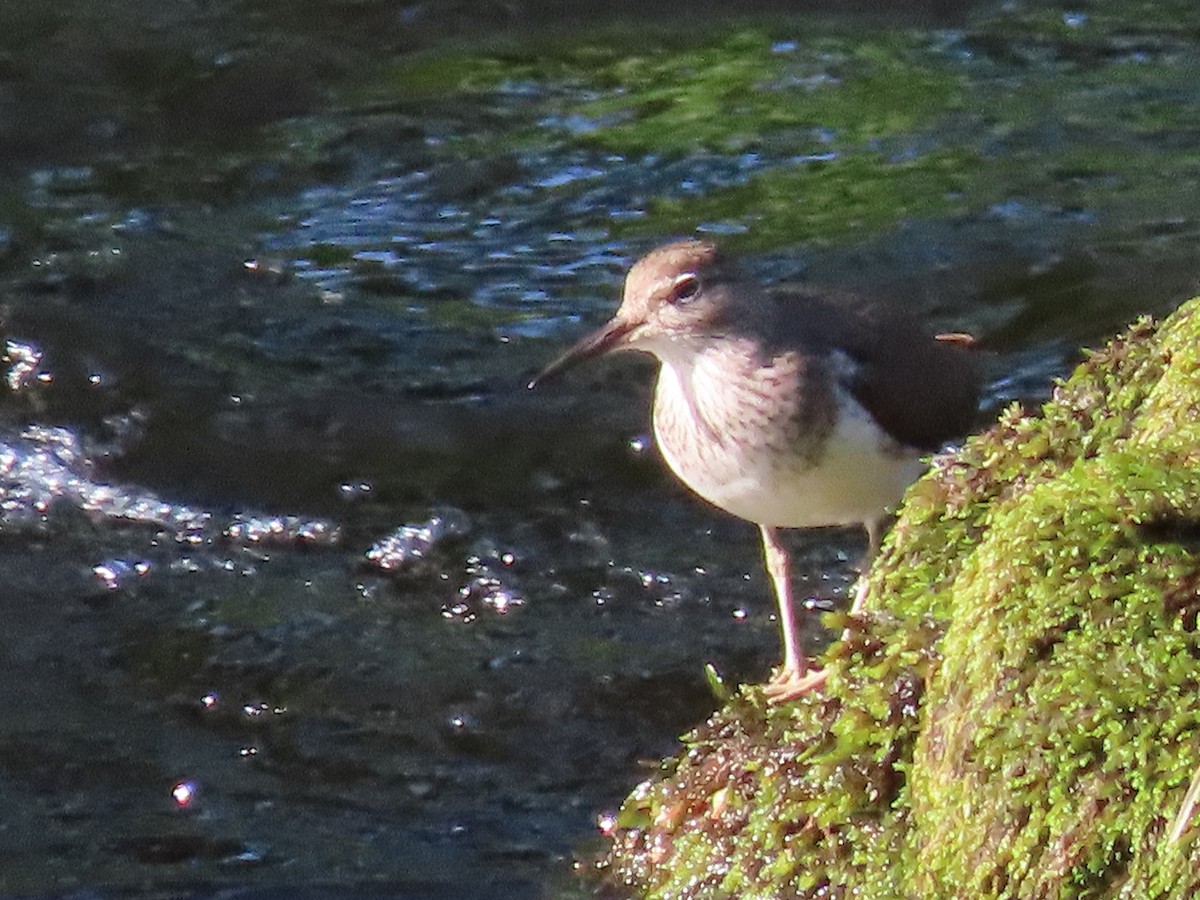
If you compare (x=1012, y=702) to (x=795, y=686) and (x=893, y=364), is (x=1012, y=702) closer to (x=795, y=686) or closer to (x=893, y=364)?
(x=795, y=686)

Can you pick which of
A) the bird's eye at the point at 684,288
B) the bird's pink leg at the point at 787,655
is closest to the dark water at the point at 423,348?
the bird's pink leg at the point at 787,655

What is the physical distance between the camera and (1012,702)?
3672 millimetres

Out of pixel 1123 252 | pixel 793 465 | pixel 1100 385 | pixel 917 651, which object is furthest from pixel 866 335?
pixel 1123 252

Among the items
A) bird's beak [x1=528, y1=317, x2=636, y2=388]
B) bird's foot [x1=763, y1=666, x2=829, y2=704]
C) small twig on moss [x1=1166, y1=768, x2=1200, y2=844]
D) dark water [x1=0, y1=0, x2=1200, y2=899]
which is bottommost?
dark water [x1=0, y1=0, x2=1200, y2=899]

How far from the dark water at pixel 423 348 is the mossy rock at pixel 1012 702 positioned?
1146 millimetres

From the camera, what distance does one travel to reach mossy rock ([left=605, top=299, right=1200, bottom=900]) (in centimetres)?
352

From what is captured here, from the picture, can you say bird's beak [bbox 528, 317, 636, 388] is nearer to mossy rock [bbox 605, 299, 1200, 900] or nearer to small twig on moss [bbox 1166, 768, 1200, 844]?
mossy rock [bbox 605, 299, 1200, 900]

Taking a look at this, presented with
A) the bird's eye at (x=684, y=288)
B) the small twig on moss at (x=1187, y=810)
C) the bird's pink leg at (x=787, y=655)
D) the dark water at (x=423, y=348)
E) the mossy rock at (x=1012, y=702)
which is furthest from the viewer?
the dark water at (x=423, y=348)

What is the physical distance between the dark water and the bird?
0.89 metres

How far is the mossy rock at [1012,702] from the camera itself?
3.52 meters

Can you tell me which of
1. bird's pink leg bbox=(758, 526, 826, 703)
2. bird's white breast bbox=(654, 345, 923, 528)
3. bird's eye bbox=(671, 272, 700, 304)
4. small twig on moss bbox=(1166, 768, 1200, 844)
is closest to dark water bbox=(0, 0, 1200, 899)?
bird's pink leg bbox=(758, 526, 826, 703)

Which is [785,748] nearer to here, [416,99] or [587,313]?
[587,313]

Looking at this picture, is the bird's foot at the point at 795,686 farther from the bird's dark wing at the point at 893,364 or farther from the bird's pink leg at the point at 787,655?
the bird's dark wing at the point at 893,364

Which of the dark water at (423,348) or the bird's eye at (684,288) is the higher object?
the bird's eye at (684,288)
